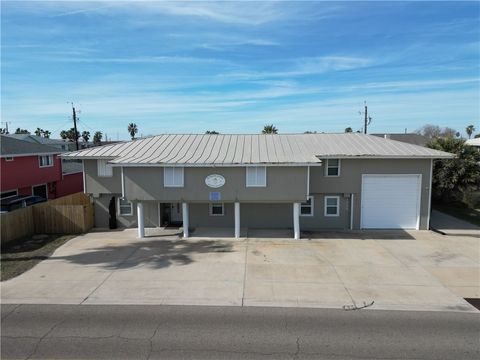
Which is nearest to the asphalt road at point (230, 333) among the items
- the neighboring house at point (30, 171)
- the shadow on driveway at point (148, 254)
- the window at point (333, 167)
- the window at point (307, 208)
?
the shadow on driveway at point (148, 254)

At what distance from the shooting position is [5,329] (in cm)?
947

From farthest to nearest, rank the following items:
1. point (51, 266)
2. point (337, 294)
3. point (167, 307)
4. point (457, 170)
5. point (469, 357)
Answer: point (457, 170), point (51, 266), point (337, 294), point (167, 307), point (469, 357)

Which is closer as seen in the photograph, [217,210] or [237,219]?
[237,219]

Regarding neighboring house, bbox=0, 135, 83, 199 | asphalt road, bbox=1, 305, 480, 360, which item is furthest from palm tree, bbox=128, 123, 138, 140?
asphalt road, bbox=1, 305, 480, 360

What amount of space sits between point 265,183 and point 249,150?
2.99 metres

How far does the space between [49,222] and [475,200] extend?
93.7ft

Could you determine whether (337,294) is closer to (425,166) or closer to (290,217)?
(290,217)

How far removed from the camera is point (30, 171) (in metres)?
28.4

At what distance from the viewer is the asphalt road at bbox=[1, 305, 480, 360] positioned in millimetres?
8258

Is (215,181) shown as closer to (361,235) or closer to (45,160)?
(361,235)

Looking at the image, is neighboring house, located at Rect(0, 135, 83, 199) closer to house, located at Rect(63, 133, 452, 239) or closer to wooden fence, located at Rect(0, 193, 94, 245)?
wooden fence, located at Rect(0, 193, 94, 245)

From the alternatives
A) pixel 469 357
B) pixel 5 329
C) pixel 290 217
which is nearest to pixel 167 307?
pixel 5 329

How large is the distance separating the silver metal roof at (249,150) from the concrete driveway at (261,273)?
4076 millimetres

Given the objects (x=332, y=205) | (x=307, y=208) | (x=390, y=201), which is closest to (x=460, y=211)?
(x=390, y=201)
